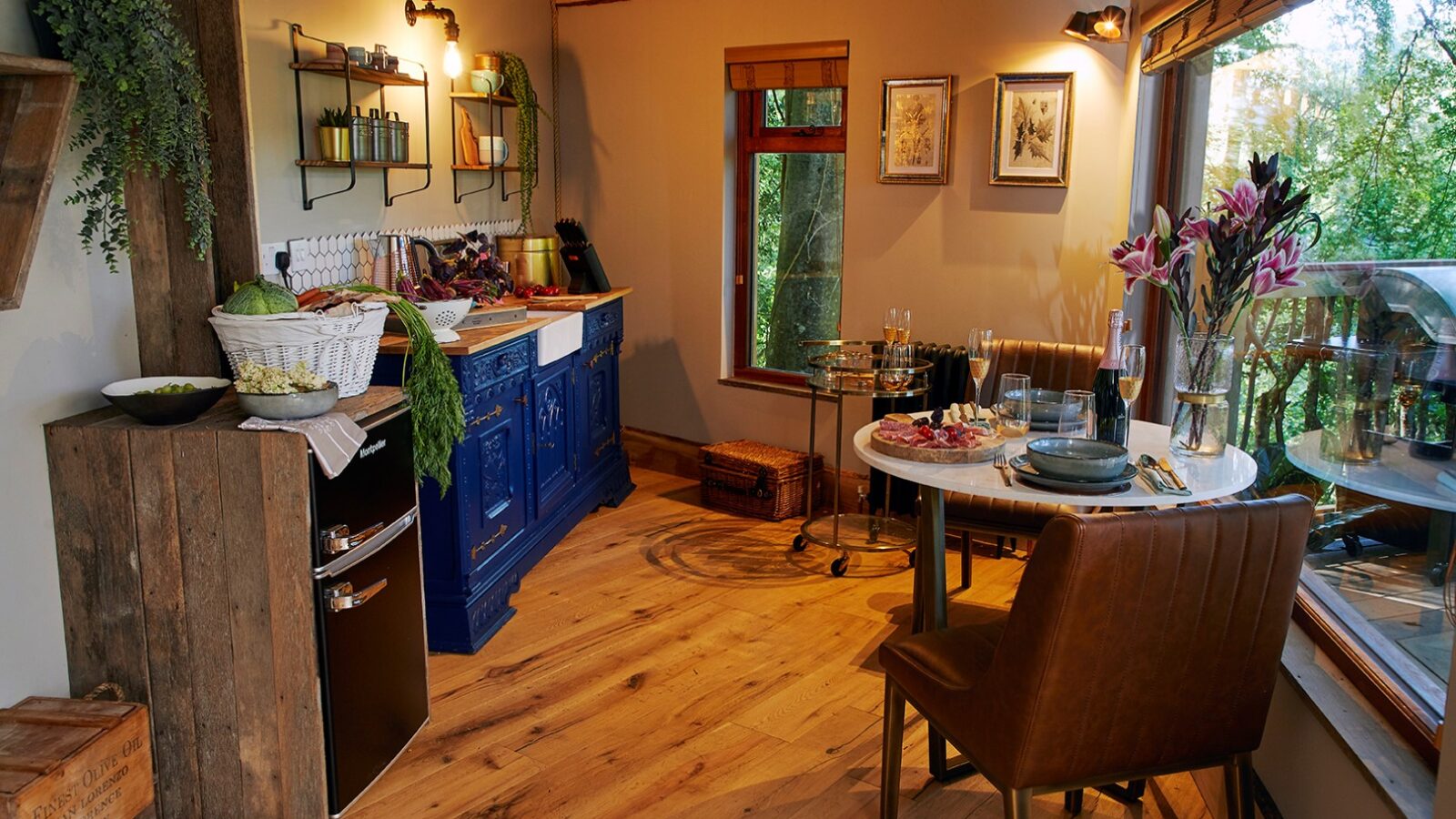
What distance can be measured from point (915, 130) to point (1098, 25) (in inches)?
36.4

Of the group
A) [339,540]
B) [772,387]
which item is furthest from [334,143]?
[772,387]

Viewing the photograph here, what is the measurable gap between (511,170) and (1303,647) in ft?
13.9

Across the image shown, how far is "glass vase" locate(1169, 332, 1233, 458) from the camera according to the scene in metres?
3.01

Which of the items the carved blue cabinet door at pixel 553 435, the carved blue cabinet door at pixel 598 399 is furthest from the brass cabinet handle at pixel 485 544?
the carved blue cabinet door at pixel 598 399

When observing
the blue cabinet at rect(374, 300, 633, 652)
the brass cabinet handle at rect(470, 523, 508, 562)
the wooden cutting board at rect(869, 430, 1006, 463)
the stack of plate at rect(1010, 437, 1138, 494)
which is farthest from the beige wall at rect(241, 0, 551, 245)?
the stack of plate at rect(1010, 437, 1138, 494)

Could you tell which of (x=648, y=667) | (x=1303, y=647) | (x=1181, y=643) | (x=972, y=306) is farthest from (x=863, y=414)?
(x=1181, y=643)

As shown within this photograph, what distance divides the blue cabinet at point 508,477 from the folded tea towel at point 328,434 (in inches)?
40.4

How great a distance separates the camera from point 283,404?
8.79 ft

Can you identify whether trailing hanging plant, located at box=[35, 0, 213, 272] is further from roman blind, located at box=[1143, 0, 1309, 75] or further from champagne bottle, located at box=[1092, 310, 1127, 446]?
roman blind, located at box=[1143, 0, 1309, 75]

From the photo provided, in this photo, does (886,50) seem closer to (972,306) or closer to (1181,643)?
(972,306)

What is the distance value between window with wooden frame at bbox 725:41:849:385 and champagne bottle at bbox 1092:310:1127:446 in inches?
96.8

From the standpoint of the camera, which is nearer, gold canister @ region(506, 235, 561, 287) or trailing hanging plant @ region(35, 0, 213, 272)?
trailing hanging plant @ region(35, 0, 213, 272)

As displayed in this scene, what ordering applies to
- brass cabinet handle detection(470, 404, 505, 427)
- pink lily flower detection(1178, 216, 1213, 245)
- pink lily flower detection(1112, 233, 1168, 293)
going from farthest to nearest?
brass cabinet handle detection(470, 404, 505, 427) < pink lily flower detection(1112, 233, 1168, 293) < pink lily flower detection(1178, 216, 1213, 245)

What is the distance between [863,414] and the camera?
17.8 feet
